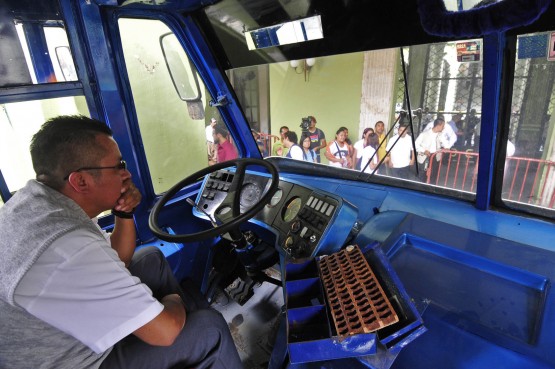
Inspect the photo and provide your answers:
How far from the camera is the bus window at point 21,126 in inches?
66.3

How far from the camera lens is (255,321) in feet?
7.73

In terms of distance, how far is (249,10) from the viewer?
5.85ft

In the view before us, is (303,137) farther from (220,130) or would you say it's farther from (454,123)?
(454,123)

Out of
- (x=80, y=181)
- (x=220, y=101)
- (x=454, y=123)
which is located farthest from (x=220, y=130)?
(x=454, y=123)

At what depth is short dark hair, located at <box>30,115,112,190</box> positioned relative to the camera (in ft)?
3.74

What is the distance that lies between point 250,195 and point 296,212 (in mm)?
449

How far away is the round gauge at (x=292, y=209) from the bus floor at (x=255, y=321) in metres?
0.81

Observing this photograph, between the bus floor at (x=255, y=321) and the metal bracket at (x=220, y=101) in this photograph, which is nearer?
the bus floor at (x=255, y=321)

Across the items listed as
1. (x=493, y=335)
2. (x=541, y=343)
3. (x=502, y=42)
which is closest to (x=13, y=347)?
(x=493, y=335)

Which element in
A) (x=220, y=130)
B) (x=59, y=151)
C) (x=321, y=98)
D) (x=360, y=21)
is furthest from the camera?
(x=321, y=98)

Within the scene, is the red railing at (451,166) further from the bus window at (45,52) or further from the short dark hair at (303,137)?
the bus window at (45,52)

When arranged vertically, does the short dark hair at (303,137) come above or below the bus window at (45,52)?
below

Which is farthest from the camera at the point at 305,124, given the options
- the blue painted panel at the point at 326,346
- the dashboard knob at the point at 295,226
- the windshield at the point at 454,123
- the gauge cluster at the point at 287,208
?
the blue painted panel at the point at 326,346

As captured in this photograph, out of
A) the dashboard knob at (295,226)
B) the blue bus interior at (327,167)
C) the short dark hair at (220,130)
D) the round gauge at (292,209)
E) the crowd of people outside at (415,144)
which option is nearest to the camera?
the blue bus interior at (327,167)
